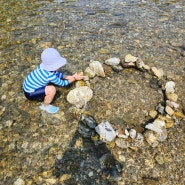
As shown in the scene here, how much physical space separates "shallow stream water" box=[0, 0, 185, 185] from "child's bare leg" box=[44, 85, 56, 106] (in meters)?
0.28

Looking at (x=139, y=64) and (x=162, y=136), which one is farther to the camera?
(x=139, y=64)

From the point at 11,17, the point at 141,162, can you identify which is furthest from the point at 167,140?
the point at 11,17

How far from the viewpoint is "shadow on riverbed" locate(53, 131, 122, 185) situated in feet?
13.9

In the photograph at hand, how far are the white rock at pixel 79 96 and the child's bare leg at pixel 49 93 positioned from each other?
0.42m

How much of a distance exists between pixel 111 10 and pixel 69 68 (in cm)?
431

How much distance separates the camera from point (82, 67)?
22.6 feet

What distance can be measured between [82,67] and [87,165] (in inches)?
125

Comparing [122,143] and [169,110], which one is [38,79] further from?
[169,110]

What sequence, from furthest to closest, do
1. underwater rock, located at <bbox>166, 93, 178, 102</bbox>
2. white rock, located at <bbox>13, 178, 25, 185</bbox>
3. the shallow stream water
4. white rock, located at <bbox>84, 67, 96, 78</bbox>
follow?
1. white rock, located at <bbox>84, 67, 96, 78</bbox>
2. underwater rock, located at <bbox>166, 93, 178, 102</bbox>
3. the shallow stream water
4. white rock, located at <bbox>13, 178, 25, 185</bbox>

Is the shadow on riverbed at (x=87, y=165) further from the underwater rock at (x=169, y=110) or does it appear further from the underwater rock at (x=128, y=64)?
the underwater rock at (x=128, y=64)

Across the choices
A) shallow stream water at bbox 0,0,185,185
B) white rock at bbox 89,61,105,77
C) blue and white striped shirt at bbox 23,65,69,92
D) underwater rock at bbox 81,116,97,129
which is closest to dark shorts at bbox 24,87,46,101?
blue and white striped shirt at bbox 23,65,69,92

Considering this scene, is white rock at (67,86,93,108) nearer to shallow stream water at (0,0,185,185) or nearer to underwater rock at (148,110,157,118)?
shallow stream water at (0,0,185,185)

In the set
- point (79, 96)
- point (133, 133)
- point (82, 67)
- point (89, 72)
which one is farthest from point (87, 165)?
point (82, 67)

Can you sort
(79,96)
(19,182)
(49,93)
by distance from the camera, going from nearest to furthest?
1. (19,182)
2. (49,93)
3. (79,96)
